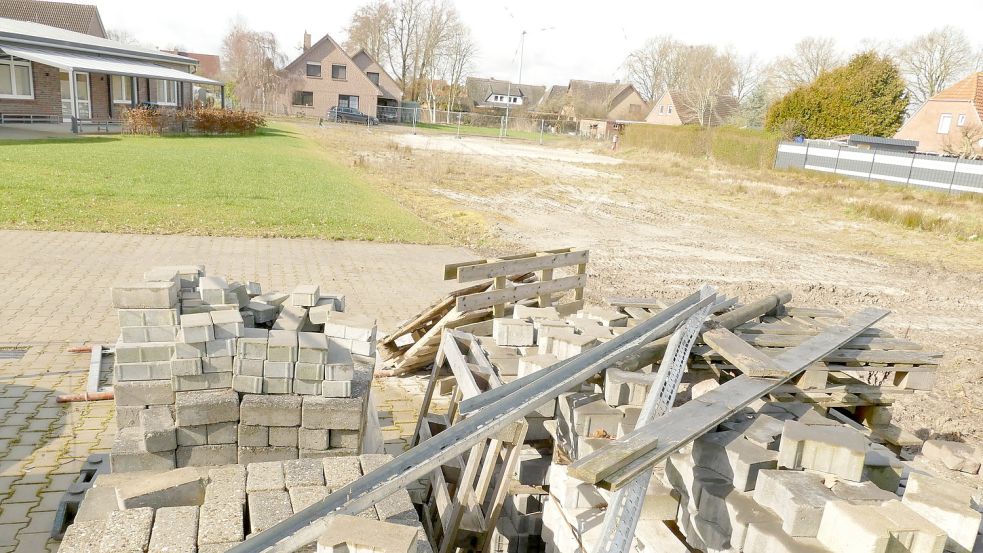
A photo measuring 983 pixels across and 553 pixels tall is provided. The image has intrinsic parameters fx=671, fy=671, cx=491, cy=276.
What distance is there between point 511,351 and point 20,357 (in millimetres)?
5476

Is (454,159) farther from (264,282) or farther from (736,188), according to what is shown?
(264,282)

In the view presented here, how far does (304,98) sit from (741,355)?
63.0 metres

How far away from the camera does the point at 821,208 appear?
2353cm

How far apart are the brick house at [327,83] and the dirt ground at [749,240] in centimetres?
3089

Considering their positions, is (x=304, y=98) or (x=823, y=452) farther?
(x=304, y=98)

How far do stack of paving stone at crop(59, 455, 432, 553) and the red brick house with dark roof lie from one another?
6072cm

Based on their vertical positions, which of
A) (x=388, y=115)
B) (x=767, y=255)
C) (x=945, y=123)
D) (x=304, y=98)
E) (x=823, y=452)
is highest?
(x=945, y=123)

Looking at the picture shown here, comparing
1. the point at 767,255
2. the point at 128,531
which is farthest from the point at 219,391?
the point at 767,255

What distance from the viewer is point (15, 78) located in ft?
99.9

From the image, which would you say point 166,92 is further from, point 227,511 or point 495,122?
point 227,511

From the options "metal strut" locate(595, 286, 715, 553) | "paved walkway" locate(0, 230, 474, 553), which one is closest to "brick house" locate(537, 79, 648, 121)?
"paved walkway" locate(0, 230, 474, 553)

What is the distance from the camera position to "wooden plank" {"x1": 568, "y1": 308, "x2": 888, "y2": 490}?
2.62 m

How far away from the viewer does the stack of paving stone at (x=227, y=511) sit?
257cm

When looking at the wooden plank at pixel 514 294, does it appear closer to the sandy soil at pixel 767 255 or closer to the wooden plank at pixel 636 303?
the wooden plank at pixel 636 303
